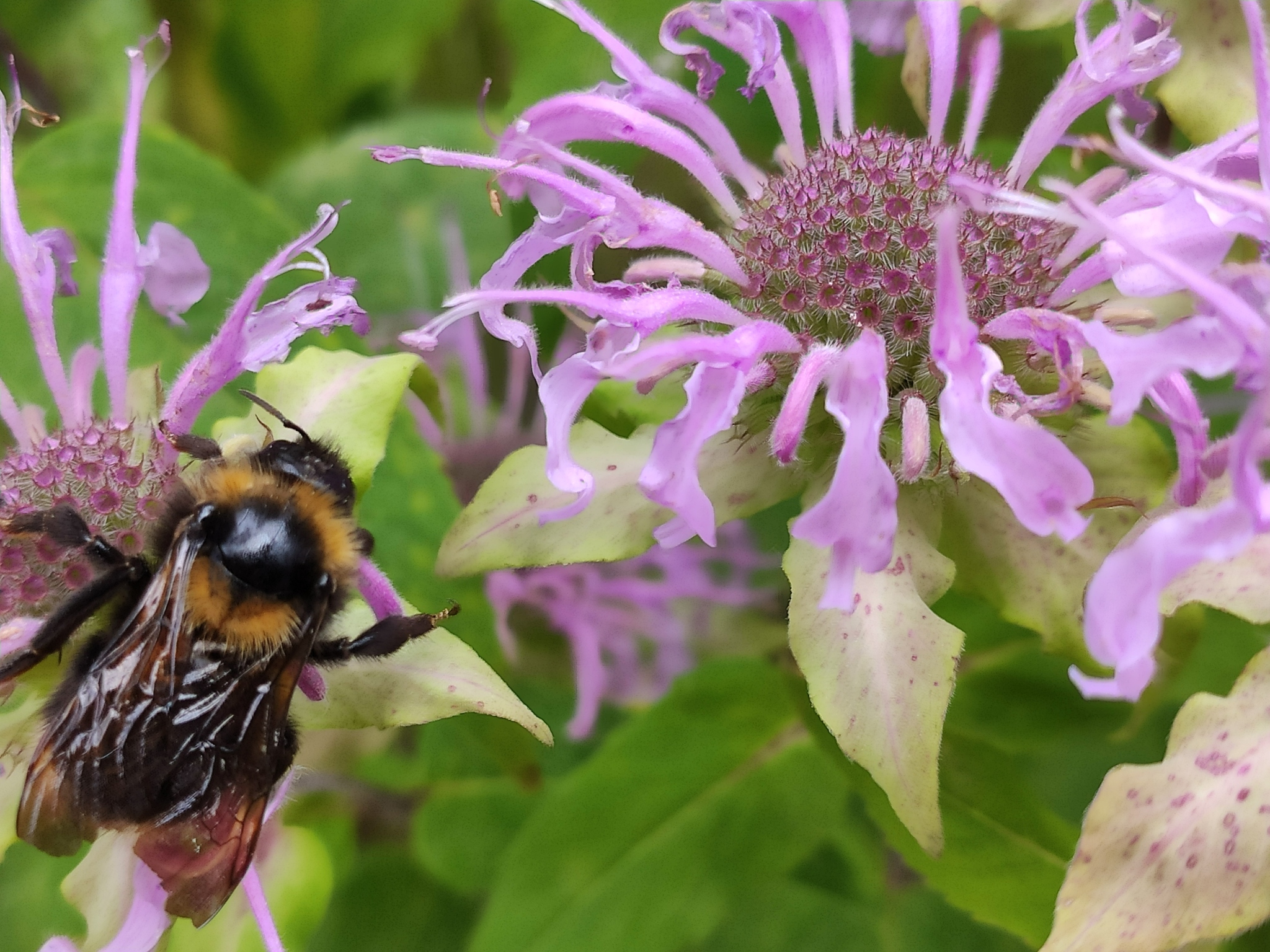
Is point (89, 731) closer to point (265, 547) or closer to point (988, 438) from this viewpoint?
point (265, 547)

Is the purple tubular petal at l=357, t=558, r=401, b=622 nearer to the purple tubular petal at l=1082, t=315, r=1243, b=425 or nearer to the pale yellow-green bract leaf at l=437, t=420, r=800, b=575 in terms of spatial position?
the pale yellow-green bract leaf at l=437, t=420, r=800, b=575

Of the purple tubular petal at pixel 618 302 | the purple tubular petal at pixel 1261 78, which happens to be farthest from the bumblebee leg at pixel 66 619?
the purple tubular petal at pixel 1261 78

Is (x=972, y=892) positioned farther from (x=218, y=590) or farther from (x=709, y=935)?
(x=218, y=590)

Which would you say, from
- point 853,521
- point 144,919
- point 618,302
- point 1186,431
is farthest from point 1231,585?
point 144,919

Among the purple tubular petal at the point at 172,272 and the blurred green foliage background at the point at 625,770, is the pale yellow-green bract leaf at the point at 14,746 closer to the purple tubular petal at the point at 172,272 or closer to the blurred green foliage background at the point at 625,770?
the blurred green foliage background at the point at 625,770

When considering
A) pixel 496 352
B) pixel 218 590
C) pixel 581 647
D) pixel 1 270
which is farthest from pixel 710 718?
pixel 1 270
